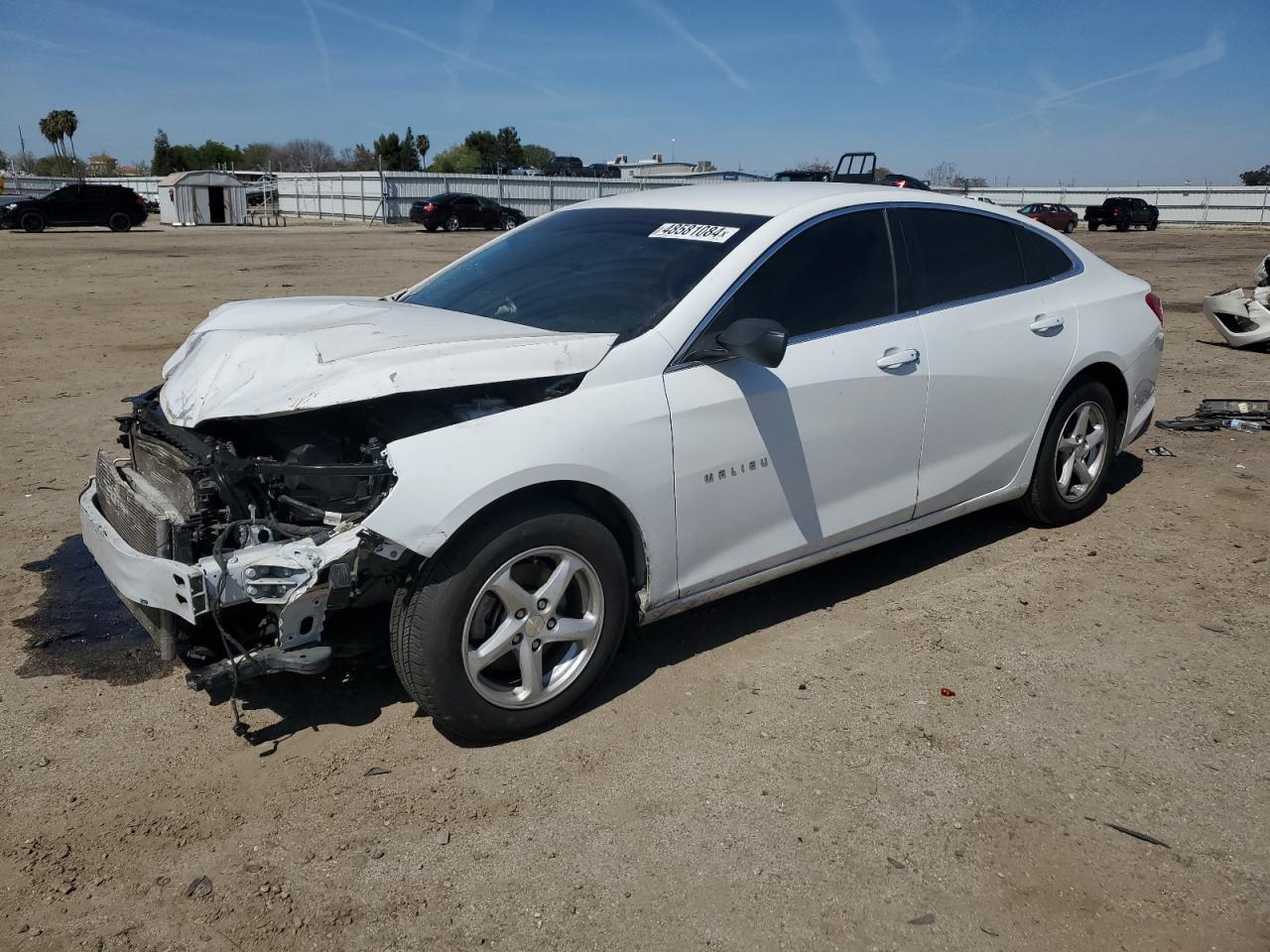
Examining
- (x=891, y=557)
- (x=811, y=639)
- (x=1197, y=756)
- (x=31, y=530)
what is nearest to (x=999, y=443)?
(x=891, y=557)

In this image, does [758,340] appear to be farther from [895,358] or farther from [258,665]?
[258,665]

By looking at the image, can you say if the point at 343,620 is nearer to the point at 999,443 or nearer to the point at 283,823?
the point at 283,823

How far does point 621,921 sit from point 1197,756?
6.80 feet

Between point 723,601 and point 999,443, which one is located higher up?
Answer: point 999,443

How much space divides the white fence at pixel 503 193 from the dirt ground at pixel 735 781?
143 feet

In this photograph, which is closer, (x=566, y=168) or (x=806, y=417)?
(x=806, y=417)

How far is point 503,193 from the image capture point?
5138cm

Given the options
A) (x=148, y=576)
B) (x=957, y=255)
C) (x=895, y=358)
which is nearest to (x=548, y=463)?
(x=148, y=576)

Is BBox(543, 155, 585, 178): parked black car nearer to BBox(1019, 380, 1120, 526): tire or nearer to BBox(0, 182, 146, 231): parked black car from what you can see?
BBox(0, 182, 146, 231): parked black car

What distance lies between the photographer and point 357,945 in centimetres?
257

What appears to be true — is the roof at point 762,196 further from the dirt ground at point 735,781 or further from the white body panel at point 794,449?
the dirt ground at point 735,781

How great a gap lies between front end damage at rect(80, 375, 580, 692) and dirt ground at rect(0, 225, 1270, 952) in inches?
16.1

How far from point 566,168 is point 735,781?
6952cm

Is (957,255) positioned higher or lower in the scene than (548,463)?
higher
